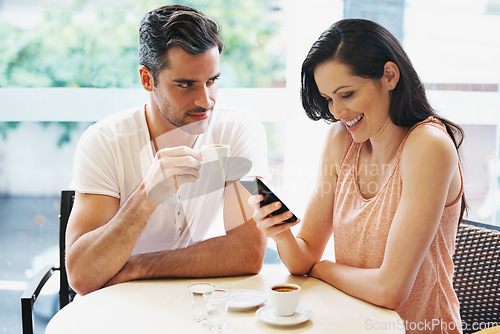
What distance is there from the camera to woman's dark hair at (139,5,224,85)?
1.78 metres

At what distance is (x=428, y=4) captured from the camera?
9.11 feet

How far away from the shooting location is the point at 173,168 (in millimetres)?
1602

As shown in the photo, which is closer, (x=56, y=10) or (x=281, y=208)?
(x=281, y=208)

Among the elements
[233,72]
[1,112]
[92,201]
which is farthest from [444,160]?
[1,112]

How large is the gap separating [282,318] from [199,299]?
8.0 inches

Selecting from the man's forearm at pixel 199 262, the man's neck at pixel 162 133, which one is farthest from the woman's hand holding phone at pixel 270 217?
the man's neck at pixel 162 133

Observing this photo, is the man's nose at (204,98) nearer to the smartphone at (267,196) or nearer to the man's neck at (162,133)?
the man's neck at (162,133)

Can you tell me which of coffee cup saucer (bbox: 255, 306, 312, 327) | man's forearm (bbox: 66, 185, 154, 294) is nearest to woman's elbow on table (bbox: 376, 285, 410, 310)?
coffee cup saucer (bbox: 255, 306, 312, 327)

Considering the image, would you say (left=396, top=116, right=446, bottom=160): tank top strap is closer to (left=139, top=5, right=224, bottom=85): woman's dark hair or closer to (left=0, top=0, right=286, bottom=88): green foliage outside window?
(left=139, top=5, right=224, bottom=85): woman's dark hair

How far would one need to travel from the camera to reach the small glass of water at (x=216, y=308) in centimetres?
119

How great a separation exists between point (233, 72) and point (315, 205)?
1146 mm

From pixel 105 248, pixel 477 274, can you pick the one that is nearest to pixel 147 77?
pixel 105 248

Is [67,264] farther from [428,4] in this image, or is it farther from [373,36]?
[428,4]

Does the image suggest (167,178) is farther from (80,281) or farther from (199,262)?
(80,281)
